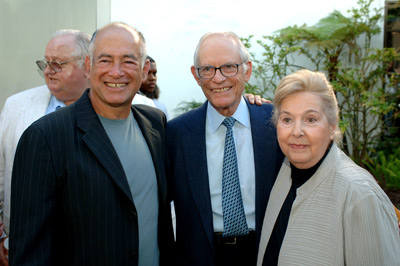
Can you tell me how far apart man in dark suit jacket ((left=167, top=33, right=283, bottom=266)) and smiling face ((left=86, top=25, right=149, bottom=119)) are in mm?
514

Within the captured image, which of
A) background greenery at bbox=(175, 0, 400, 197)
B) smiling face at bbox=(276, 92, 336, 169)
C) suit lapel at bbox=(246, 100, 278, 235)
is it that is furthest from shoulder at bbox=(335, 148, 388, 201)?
background greenery at bbox=(175, 0, 400, 197)

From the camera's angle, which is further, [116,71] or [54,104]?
[54,104]

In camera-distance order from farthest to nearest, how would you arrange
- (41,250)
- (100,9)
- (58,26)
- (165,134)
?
1. (100,9)
2. (58,26)
3. (165,134)
4. (41,250)

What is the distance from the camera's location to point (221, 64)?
8.23 ft

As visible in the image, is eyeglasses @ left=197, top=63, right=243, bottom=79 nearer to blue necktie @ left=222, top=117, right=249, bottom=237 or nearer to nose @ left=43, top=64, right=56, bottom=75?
blue necktie @ left=222, top=117, right=249, bottom=237

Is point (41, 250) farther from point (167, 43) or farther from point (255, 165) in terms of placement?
point (167, 43)

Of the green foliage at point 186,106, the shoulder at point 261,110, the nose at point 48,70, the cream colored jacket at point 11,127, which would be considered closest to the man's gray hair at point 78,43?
the nose at point 48,70

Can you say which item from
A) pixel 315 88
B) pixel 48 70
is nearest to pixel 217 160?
pixel 315 88

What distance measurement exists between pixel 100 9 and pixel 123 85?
435cm

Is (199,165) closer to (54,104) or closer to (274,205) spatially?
(274,205)

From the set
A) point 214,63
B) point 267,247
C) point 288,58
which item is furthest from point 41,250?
point 288,58

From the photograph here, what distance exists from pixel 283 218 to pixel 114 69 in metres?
1.28

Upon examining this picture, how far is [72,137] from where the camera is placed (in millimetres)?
1969

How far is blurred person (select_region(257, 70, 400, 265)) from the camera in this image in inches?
69.1
